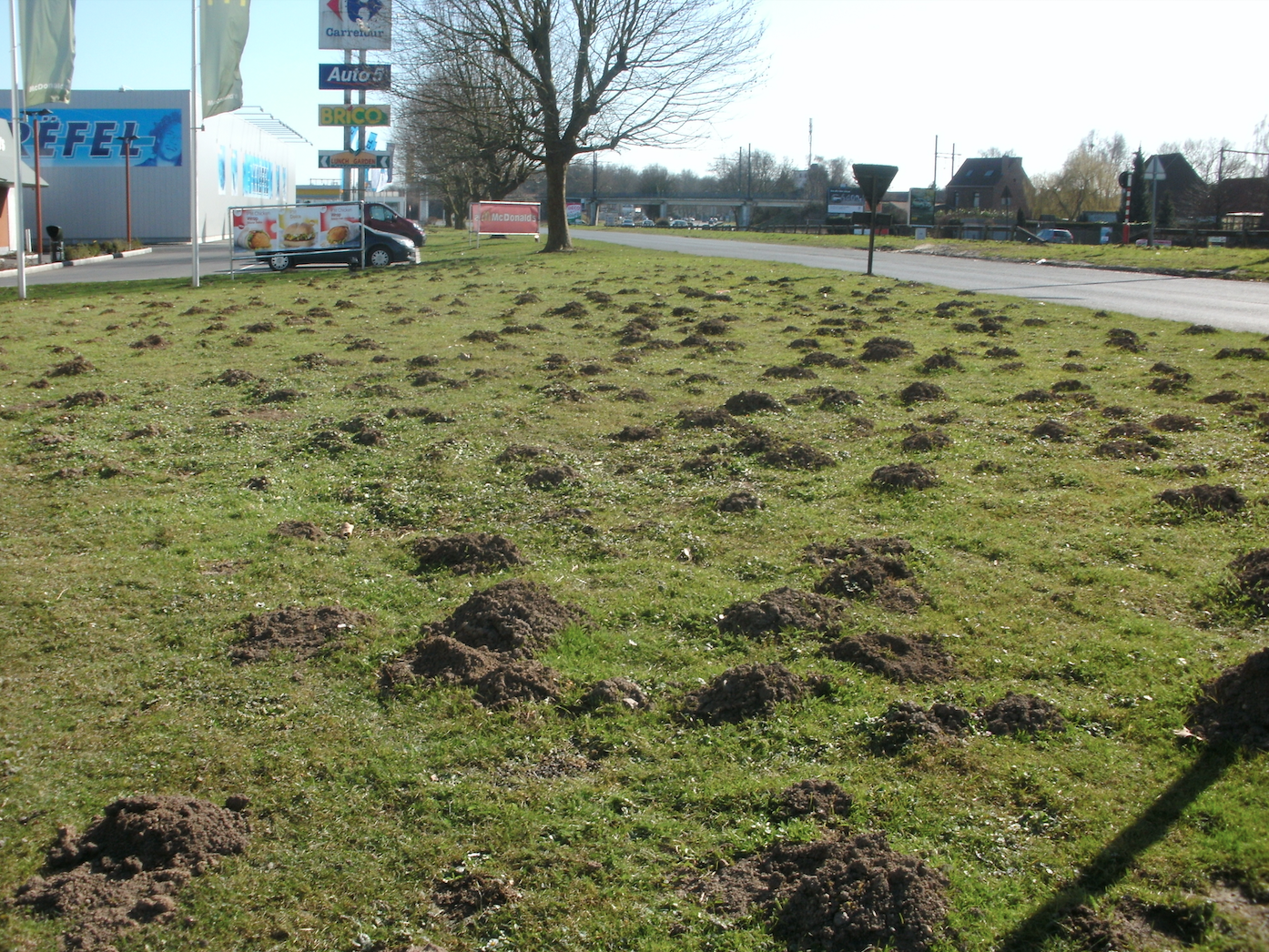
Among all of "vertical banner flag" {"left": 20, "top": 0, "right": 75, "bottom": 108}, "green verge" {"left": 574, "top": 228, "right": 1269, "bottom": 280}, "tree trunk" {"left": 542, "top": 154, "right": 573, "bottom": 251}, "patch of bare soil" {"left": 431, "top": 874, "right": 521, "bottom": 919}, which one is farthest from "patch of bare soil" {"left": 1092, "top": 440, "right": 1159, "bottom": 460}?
"tree trunk" {"left": 542, "top": 154, "right": 573, "bottom": 251}

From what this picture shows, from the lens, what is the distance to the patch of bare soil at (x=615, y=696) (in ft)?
14.1

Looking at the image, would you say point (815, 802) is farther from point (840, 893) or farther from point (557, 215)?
point (557, 215)

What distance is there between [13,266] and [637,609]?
34.8m

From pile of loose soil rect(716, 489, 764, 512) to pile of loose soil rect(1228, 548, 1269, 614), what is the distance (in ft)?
9.25

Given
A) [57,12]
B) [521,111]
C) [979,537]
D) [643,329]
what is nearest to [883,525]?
[979,537]

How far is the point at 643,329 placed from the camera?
52.5 ft

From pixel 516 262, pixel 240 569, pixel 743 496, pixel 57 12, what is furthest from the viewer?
pixel 516 262

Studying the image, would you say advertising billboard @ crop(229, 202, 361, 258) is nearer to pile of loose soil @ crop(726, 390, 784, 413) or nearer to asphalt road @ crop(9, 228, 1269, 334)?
asphalt road @ crop(9, 228, 1269, 334)

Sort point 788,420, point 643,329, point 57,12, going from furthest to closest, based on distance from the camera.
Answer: point 57,12, point 643,329, point 788,420

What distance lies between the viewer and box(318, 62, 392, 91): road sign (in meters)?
47.2

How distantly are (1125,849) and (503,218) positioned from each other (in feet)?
149

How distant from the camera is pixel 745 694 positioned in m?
4.31

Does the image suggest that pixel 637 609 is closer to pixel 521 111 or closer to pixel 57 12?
pixel 57 12

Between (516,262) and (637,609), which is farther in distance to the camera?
(516,262)
